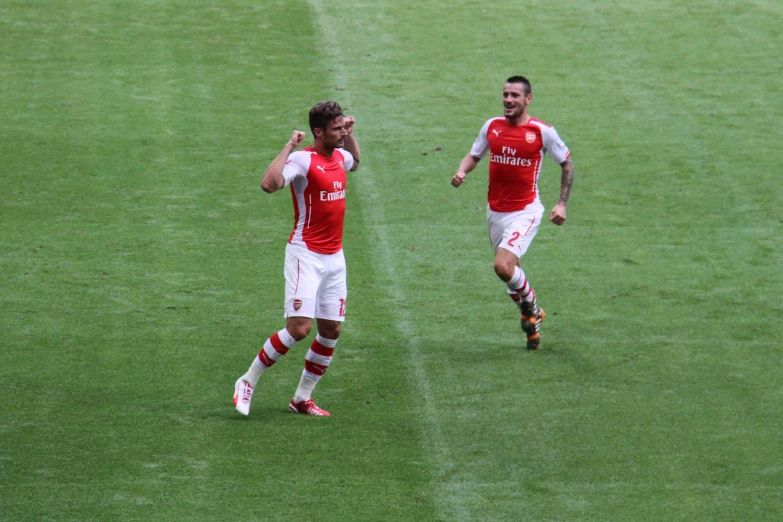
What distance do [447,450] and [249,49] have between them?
A: 11347mm

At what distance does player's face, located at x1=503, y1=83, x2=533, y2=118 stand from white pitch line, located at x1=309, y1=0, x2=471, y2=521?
2228mm

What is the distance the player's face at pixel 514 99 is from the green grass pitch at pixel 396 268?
2.10m

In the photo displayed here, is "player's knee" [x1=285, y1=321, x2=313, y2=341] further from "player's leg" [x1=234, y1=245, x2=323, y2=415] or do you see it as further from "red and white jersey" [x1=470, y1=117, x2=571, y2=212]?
"red and white jersey" [x1=470, y1=117, x2=571, y2=212]

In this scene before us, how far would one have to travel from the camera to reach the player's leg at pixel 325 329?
8.25m

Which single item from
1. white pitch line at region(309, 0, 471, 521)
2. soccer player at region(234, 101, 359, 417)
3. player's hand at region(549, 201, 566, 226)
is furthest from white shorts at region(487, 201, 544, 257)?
soccer player at region(234, 101, 359, 417)

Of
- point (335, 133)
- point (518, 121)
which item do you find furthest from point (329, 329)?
point (518, 121)

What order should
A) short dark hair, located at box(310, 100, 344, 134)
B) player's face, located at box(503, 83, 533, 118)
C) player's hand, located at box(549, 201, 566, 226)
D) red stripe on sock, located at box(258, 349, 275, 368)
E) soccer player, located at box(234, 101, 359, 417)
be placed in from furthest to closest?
player's face, located at box(503, 83, 533, 118) → player's hand, located at box(549, 201, 566, 226) → red stripe on sock, located at box(258, 349, 275, 368) → soccer player, located at box(234, 101, 359, 417) → short dark hair, located at box(310, 100, 344, 134)

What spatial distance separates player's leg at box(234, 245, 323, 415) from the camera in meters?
8.06

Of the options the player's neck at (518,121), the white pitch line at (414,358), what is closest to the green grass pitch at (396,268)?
the white pitch line at (414,358)

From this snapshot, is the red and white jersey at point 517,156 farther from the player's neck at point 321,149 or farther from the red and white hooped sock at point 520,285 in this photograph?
the player's neck at point 321,149

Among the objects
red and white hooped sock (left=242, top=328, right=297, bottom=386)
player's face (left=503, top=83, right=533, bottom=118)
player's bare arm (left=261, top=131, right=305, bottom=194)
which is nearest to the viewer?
player's bare arm (left=261, top=131, right=305, bottom=194)

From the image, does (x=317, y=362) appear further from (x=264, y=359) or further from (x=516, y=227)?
(x=516, y=227)

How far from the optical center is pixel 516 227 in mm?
9805

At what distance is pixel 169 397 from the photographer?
28.0ft
